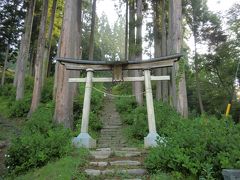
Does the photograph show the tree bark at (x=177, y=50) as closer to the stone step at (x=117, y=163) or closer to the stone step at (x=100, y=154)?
the stone step at (x=100, y=154)

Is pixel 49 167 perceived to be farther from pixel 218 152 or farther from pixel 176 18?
pixel 176 18

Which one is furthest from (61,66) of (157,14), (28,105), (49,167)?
(157,14)

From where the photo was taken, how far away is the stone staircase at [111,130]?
10.1 meters

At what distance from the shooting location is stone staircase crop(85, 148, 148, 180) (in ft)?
19.5

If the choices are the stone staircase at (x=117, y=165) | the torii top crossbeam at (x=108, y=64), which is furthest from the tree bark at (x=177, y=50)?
the stone staircase at (x=117, y=165)

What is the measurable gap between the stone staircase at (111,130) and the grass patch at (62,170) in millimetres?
3088

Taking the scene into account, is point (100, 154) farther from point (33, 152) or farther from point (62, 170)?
point (33, 152)

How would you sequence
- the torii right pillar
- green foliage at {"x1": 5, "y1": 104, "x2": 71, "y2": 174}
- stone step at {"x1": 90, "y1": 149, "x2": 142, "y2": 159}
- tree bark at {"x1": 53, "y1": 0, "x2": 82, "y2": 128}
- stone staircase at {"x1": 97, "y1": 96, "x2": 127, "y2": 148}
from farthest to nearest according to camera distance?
stone staircase at {"x1": 97, "y1": 96, "x2": 127, "y2": 148} < tree bark at {"x1": 53, "y1": 0, "x2": 82, "y2": 128} < the torii right pillar < stone step at {"x1": 90, "y1": 149, "x2": 142, "y2": 159} < green foliage at {"x1": 5, "y1": 104, "x2": 71, "y2": 174}

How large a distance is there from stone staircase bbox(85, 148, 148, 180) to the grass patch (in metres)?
0.21

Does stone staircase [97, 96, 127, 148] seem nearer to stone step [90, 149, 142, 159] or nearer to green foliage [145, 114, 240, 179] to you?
stone step [90, 149, 142, 159]

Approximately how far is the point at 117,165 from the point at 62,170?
1.30 metres

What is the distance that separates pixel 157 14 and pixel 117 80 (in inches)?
434

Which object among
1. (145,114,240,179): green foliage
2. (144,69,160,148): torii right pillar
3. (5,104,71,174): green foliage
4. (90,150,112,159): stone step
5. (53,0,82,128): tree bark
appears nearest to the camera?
(145,114,240,179): green foliage

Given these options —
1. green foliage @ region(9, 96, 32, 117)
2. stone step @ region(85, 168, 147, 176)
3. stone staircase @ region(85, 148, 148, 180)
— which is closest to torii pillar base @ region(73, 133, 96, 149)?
stone staircase @ region(85, 148, 148, 180)
